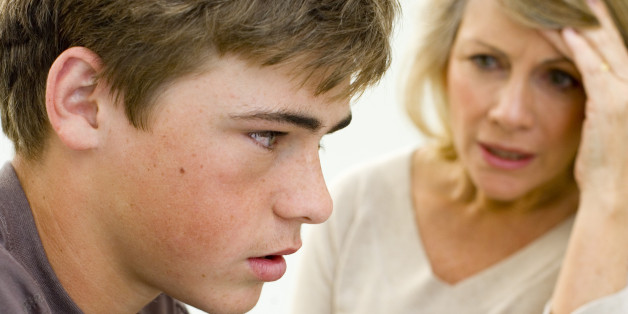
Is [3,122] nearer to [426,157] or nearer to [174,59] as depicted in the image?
[174,59]

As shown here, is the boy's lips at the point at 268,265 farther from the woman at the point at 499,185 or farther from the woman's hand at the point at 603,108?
the woman's hand at the point at 603,108

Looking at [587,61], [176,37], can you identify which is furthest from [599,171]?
[176,37]

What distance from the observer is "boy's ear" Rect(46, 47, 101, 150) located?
102 cm

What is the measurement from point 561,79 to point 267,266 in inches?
39.3

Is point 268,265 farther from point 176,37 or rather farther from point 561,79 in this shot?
point 561,79

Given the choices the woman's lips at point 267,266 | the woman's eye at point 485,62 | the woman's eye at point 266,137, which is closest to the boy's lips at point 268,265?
the woman's lips at point 267,266

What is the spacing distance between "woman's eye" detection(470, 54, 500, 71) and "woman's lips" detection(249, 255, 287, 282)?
0.91 meters

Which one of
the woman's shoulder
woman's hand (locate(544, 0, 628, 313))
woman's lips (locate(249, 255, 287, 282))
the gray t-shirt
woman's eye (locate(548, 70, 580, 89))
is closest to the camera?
the gray t-shirt

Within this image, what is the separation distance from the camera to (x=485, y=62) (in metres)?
1.85

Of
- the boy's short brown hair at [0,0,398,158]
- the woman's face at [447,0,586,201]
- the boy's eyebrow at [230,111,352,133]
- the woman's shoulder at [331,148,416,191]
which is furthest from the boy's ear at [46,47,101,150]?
the woman's shoulder at [331,148,416,191]

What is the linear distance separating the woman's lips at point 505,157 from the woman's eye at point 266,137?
35.5 inches

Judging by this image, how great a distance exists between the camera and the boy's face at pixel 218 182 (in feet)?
3.37

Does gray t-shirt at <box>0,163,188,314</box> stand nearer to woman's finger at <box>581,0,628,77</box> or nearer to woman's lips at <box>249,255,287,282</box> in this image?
woman's lips at <box>249,255,287,282</box>

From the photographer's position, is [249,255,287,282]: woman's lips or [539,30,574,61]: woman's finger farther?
[539,30,574,61]: woman's finger
